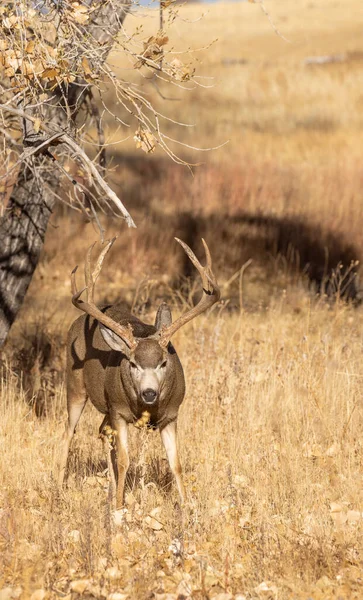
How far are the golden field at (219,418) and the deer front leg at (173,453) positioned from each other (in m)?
0.13

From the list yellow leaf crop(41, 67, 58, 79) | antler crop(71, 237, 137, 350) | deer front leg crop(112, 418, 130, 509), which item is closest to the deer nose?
antler crop(71, 237, 137, 350)

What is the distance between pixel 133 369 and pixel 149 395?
0.34 m

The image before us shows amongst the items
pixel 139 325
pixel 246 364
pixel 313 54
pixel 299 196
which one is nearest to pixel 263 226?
pixel 299 196

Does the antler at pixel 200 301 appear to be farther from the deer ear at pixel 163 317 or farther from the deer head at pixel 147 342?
the deer ear at pixel 163 317

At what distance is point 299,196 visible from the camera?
53.0 feet

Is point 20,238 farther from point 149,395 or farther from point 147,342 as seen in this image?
point 149,395

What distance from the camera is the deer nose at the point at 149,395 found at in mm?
5523

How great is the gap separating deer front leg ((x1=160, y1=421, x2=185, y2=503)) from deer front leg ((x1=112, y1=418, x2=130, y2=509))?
264mm

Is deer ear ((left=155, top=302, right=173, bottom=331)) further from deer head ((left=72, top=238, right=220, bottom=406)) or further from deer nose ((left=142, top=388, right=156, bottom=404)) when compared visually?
deer nose ((left=142, top=388, right=156, bottom=404))

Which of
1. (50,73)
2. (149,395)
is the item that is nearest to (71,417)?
(149,395)

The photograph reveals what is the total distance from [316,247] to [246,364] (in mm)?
5501

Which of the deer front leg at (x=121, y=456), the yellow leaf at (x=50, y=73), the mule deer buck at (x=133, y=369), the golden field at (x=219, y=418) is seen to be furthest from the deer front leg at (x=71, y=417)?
the yellow leaf at (x=50, y=73)

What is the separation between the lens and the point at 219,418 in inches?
299

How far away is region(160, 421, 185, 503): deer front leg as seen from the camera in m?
6.10
